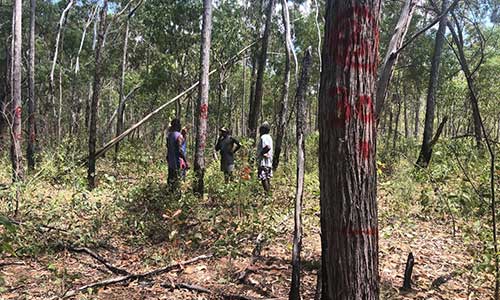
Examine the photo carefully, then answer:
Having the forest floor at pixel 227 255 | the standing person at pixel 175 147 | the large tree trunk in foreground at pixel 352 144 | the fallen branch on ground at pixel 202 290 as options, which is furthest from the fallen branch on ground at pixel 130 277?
the standing person at pixel 175 147

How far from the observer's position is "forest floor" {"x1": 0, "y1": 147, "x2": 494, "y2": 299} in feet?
13.0

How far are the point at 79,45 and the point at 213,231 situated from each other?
72.8 feet

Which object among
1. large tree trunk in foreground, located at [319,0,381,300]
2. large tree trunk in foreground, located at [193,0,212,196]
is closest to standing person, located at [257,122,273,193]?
large tree trunk in foreground, located at [193,0,212,196]

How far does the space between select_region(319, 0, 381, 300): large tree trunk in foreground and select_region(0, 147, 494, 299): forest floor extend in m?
1.54

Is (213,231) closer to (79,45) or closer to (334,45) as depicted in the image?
(334,45)

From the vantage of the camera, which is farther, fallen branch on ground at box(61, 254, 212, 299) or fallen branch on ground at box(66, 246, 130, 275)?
fallen branch on ground at box(66, 246, 130, 275)

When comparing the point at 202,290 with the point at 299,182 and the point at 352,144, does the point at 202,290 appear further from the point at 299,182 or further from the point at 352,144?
the point at 352,144

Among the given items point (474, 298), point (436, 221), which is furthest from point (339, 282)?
point (436, 221)

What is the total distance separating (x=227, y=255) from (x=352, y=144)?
2.94 meters

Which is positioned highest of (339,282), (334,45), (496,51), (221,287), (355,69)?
(496,51)

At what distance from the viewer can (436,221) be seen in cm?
620

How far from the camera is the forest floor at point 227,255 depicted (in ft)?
13.0

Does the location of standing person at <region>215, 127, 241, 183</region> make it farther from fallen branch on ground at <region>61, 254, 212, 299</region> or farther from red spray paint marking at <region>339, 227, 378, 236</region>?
red spray paint marking at <region>339, 227, 378, 236</region>

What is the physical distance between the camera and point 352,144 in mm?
2352
